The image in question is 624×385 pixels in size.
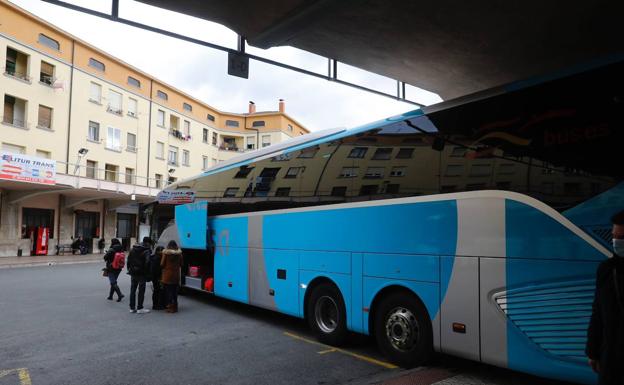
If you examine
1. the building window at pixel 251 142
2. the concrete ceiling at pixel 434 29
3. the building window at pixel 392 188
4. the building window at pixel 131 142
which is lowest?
the building window at pixel 392 188

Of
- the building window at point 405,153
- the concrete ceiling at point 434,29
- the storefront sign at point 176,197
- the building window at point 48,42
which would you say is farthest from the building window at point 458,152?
the building window at point 48,42

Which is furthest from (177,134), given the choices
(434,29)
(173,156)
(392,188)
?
(392,188)

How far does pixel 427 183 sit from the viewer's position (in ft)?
18.2

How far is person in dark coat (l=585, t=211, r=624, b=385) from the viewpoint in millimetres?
2857

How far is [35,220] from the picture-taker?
28203 mm

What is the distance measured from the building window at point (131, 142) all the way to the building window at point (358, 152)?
1331 inches

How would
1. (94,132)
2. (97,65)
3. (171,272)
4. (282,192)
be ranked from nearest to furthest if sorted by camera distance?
(282,192) < (171,272) < (94,132) < (97,65)

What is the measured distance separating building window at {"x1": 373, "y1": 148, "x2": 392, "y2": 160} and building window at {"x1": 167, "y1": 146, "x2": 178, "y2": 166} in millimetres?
38999

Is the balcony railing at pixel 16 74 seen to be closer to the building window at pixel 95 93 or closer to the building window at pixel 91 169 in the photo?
the building window at pixel 95 93

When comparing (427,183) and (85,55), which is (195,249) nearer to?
(427,183)

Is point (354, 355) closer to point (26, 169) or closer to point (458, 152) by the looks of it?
point (458, 152)

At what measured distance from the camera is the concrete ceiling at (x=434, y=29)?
6598 millimetres

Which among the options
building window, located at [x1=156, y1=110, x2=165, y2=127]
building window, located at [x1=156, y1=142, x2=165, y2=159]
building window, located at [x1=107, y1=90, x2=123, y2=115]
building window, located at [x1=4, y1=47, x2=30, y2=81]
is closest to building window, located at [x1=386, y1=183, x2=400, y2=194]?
building window, located at [x1=4, y1=47, x2=30, y2=81]

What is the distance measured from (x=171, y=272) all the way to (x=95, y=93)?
28.7 m
